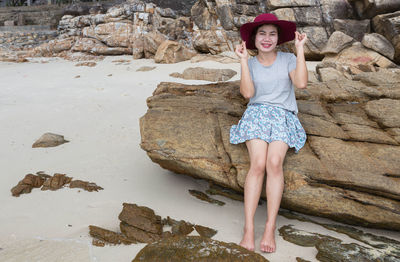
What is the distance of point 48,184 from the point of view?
361 cm

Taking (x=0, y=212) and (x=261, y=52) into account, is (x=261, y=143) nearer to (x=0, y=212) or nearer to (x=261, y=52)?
(x=261, y=52)

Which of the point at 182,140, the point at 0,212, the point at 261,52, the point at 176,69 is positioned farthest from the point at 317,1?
the point at 0,212

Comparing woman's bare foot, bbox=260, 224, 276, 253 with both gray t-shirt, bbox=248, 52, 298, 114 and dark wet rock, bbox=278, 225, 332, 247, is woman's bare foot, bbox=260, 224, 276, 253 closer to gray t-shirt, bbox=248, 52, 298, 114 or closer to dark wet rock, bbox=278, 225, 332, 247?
dark wet rock, bbox=278, 225, 332, 247

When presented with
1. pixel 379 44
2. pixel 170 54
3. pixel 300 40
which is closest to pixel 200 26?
pixel 170 54

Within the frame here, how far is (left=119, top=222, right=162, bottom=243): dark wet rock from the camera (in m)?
2.63

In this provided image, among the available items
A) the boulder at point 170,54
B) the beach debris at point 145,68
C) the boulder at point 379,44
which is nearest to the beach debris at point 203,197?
the beach debris at point 145,68

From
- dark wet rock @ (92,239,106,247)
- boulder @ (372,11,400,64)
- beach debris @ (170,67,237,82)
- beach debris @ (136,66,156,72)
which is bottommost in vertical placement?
dark wet rock @ (92,239,106,247)

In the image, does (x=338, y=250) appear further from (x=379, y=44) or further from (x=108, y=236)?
(x=379, y=44)

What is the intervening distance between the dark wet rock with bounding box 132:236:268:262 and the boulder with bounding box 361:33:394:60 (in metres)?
8.89

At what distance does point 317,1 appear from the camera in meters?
10.4

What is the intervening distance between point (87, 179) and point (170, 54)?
799cm

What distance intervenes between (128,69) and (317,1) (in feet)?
22.3

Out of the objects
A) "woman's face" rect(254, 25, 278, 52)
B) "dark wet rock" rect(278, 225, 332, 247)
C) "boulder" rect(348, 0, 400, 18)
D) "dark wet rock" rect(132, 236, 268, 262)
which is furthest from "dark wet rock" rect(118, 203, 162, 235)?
"boulder" rect(348, 0, 400, 18)

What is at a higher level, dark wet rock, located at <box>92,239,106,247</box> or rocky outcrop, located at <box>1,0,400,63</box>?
rocky outcrop, located at <box>1,0,400,63</box>
